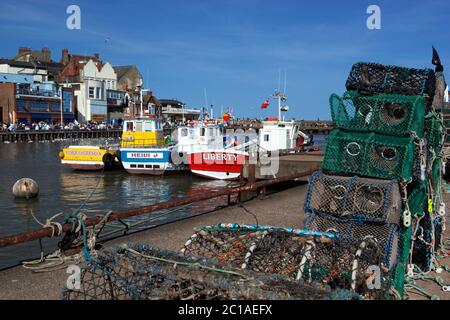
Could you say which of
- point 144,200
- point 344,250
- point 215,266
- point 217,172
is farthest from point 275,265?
point 217,172

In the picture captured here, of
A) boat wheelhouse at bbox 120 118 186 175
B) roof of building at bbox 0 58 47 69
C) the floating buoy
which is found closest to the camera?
the floating buoy

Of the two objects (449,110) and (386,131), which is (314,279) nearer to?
(386,131)

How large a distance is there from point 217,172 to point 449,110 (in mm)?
11672

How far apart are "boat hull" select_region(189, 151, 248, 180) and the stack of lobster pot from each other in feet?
56.8

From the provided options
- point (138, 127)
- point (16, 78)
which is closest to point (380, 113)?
point (138, 127)

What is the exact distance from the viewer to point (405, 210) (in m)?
5.75

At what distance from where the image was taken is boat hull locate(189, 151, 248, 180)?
2473 cm

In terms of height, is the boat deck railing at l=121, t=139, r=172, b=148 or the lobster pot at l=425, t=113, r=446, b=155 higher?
the lobster pot at l=425, t=113, r=446, b=155

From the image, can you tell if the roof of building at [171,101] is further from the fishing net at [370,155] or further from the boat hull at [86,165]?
the fishing net at [370,155]

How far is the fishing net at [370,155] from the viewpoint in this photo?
19.9 ft

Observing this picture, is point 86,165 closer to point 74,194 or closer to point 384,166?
point 74,194

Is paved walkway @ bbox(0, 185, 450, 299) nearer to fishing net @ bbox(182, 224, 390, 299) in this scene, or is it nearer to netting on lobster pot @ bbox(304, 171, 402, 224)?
netting on lobster pot @ bbox(304, 171, 402, 224)

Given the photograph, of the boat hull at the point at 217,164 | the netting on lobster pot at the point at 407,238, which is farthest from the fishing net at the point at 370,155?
the boat hull at the point at 217,164

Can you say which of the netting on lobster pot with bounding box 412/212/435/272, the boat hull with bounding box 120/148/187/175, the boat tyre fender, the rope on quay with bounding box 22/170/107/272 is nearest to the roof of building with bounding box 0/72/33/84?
the boat tyre fender
